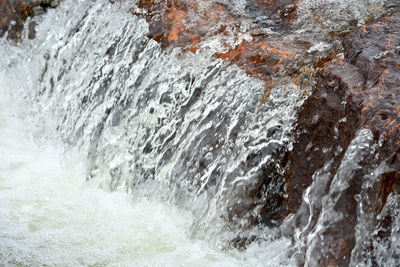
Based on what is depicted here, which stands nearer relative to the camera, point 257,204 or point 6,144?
point 257,204

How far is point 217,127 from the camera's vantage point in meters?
2.96

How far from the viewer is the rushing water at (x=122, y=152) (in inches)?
108

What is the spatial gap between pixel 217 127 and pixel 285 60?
1.92ft

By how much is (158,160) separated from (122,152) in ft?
1.18

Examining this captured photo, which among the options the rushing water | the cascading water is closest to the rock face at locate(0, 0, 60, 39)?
the rushing water

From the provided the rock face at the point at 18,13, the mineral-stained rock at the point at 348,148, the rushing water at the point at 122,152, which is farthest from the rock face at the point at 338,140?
the rock face at the point at 18,13

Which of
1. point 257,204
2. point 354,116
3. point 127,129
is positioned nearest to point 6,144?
point 127,129

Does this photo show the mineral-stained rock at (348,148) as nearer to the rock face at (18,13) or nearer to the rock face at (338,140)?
the rock face at (338,140)

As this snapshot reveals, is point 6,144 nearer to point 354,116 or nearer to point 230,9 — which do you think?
point 230,9

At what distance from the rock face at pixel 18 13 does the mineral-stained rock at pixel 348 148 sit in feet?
10.5

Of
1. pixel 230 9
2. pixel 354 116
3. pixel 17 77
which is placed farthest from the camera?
pixel 17 77

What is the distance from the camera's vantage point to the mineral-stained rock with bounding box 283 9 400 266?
2199 mm

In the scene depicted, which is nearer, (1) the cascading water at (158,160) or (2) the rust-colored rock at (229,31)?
(1) the cascading water at (158,160)

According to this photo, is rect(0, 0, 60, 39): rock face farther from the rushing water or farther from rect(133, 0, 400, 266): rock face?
rect(133, 0, 400, 266): rock face
